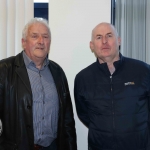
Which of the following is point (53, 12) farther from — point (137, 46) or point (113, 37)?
point (137, 46)

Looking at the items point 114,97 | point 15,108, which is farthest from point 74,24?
point 15,108

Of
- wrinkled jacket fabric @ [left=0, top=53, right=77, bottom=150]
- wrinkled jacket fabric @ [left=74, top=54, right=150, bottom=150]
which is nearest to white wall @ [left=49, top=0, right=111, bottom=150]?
wrinkled jacket fabric @ [left=74, top=54, right=150, bottom=150]

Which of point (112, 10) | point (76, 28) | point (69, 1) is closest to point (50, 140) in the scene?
point (76, 28)

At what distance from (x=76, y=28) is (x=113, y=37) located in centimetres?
57

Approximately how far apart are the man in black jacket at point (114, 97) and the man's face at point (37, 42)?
45 centimetres

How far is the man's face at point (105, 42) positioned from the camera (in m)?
1.90

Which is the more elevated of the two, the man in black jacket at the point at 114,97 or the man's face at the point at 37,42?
the man's face at the point at 37,42

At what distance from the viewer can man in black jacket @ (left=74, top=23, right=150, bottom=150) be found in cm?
175

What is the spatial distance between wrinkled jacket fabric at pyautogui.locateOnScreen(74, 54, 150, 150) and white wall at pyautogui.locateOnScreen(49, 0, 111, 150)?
0.51 metres

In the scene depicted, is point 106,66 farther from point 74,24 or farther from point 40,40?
point 74,24

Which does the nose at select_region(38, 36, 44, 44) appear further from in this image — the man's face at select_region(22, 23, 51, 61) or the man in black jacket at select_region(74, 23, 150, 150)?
the man in black jacket at select_region(74, 23, 150, 150)

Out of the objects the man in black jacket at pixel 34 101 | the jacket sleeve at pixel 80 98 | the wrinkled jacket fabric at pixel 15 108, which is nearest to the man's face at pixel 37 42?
the man in black jacket at pixel 34 101

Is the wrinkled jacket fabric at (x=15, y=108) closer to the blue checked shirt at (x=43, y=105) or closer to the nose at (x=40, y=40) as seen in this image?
the blue checked shirt at (x=43, y=105)

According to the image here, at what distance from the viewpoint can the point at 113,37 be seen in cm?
194
